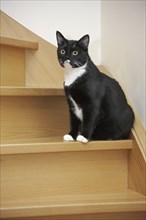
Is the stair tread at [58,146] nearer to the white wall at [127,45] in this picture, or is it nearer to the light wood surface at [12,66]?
the white wall at [127,45]

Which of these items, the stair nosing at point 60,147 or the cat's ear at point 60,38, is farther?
the cat's ear at point 60,38

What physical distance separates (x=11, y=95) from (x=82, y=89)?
27cm

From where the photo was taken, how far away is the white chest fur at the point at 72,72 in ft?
3.99

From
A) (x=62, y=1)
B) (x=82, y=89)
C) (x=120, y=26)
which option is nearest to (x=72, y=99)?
(x=82, y=89)

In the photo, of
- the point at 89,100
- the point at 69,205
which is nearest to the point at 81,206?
the point at 69,205

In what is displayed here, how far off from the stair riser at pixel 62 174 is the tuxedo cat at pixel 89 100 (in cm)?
9

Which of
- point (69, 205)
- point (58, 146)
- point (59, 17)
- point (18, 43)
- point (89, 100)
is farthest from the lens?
point (59, 17)

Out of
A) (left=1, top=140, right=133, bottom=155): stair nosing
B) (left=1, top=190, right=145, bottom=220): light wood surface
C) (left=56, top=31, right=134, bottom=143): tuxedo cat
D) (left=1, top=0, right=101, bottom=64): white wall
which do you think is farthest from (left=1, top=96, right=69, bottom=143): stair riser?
(left=1, top=0, right=101, bottom=64): white wall

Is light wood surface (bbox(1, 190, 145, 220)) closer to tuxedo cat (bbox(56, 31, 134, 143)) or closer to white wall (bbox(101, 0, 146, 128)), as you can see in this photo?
tuxedo cat (bbox(56, 31, 134, 143))

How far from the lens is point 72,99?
4.03 ft

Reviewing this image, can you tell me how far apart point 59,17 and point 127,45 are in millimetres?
482

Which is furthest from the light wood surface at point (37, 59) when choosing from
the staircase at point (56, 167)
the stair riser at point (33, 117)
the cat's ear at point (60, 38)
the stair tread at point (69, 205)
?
the stair tread at point (69, 205)

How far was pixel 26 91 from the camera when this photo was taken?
126cm

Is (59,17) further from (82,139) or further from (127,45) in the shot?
(82,139)
